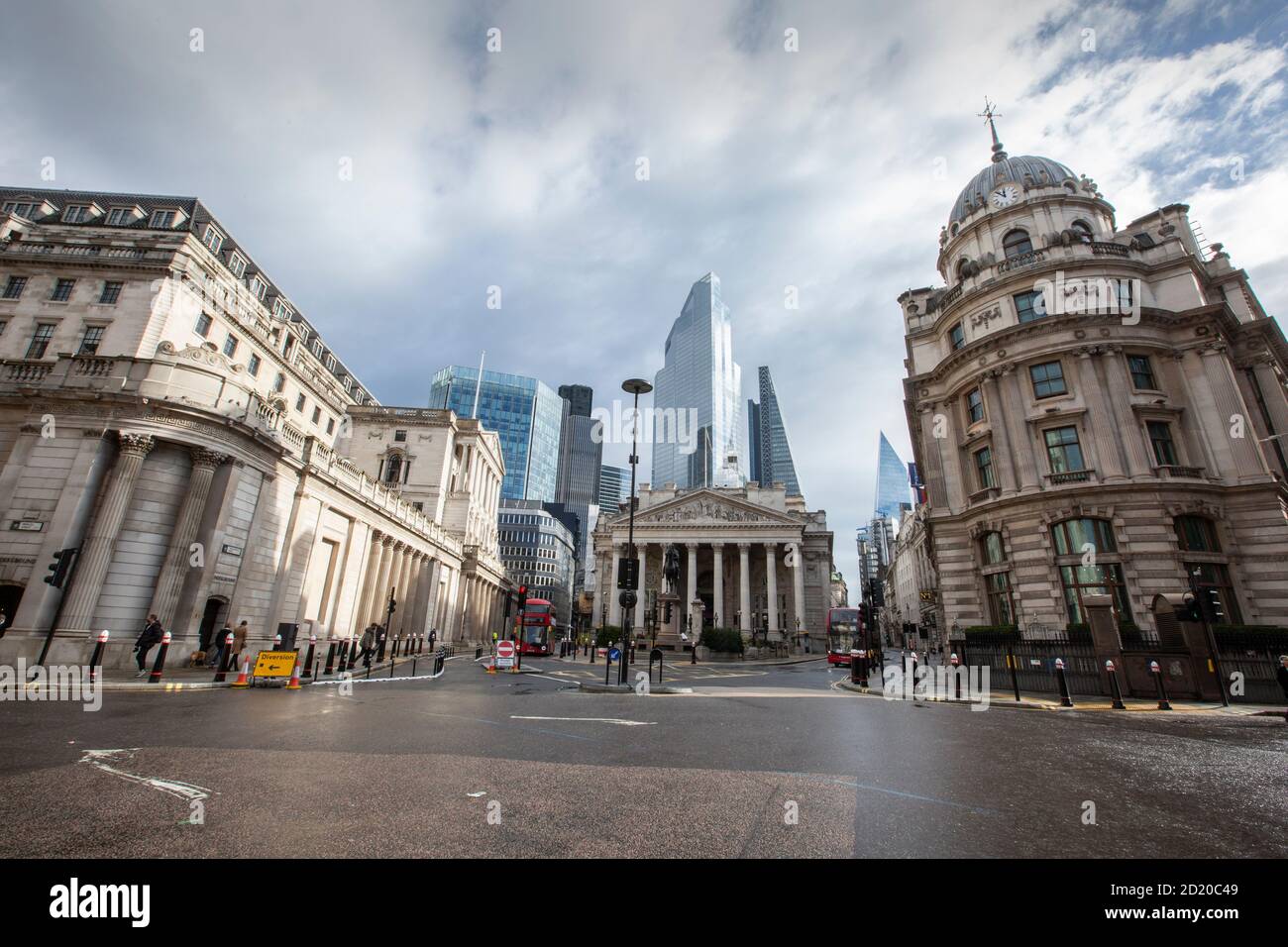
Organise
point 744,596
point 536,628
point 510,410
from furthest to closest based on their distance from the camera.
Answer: point 510,410 → point 744,596 → point 536,628

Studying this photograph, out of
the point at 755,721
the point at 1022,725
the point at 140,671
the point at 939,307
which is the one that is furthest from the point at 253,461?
the point at 939,307

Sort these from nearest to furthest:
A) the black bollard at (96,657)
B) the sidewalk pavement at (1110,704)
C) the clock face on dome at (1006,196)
Result: the sidewalk pavement at (1110,704) → the black bollard at (96,657) → the clock face on dome at (1006,196)

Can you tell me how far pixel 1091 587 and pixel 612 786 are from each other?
25200 millimetres

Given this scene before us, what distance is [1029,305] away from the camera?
89.4 ft

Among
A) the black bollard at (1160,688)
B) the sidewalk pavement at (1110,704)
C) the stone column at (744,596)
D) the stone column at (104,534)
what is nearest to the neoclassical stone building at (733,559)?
the stone column at (744,596)

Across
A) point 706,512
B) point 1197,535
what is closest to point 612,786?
point 1197,535

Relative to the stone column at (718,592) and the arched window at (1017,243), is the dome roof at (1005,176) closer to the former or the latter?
the arched window at (1017,243)

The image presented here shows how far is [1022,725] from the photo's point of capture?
10914 mm

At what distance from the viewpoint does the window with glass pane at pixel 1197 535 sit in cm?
2186

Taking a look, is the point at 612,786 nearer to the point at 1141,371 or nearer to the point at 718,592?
the point at 1141,371

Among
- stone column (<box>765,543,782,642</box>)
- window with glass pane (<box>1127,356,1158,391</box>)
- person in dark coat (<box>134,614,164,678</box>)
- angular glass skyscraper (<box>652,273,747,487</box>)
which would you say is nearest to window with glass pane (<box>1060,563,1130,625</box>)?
window with glass pane (<box>1127,356,1158,391</box>)

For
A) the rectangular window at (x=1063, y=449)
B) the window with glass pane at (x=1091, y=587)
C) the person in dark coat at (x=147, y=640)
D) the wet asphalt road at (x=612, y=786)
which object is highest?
the rectangular window at (x=1063, y=449)

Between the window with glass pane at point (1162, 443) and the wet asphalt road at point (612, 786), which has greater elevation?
the window with glass pane at point (1162, 443)

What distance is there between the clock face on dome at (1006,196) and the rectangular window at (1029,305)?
7.59 meters
